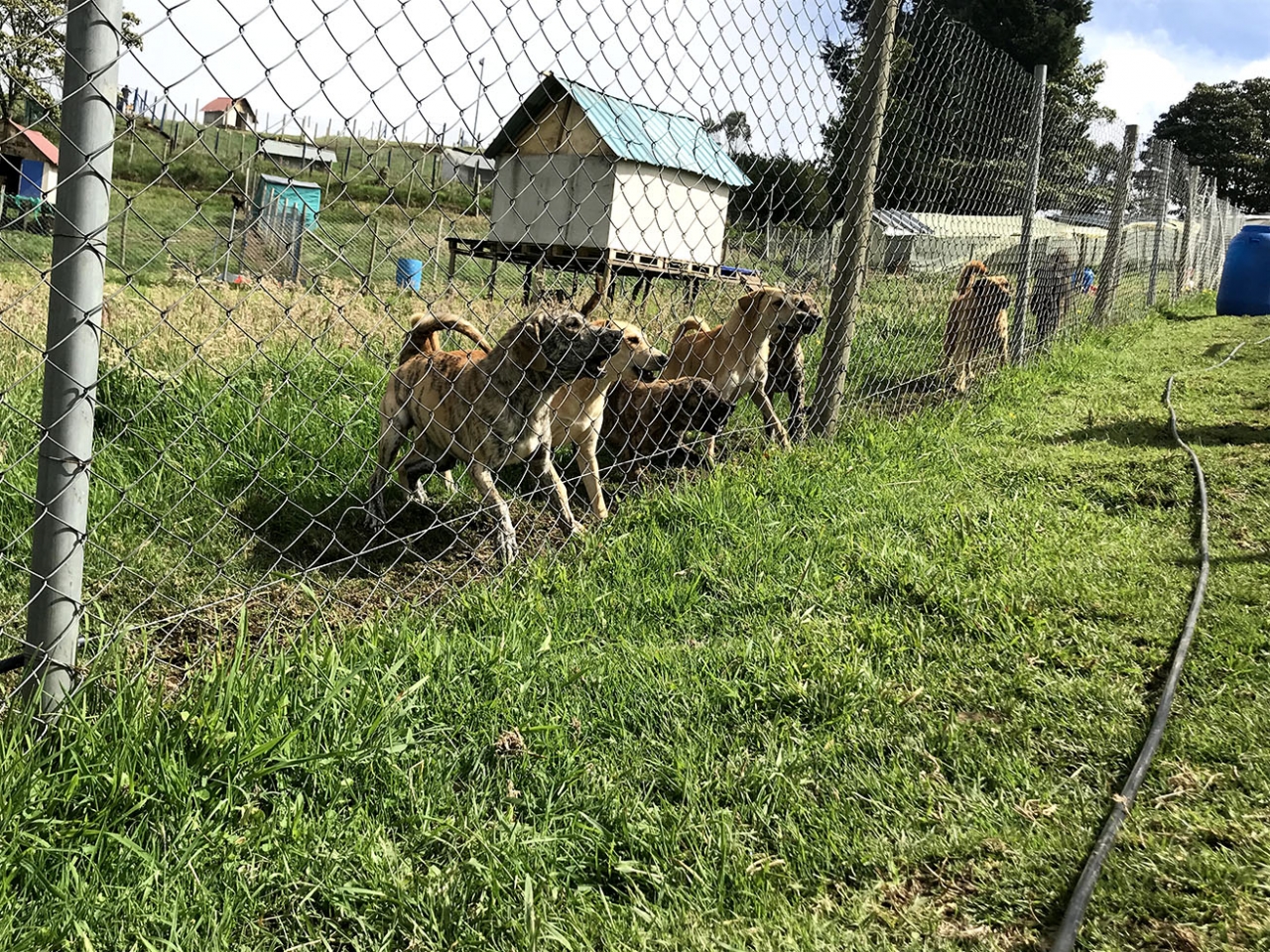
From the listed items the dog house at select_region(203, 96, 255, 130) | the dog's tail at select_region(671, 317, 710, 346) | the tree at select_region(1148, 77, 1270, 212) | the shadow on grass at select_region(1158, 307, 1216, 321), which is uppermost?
the tree at select_region(1148, 77, 1270, 212)

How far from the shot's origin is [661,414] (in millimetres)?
5785

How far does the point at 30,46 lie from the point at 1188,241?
19057 mm

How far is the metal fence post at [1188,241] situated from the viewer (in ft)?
52.9

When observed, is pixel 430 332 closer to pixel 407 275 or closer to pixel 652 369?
pixel 407 275

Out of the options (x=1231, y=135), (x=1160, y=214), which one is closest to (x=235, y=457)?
(x=1160, y=214)

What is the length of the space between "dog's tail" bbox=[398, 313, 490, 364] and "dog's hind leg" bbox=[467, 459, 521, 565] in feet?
1.97

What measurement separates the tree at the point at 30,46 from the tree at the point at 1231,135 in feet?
199

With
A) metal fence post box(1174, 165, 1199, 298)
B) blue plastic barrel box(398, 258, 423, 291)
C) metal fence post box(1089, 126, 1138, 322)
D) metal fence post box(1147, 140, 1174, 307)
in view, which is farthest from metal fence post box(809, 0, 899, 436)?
metal fence post box(1174, 165, 1199, 298)

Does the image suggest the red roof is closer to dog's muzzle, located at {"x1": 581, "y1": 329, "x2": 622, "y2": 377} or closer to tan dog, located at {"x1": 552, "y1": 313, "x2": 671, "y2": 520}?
dog's muzzle, located at {"x1": 581, "y1": 329, "x2": 622, "y2": 377}

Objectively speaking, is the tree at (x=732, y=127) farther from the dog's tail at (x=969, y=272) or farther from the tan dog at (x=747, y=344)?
the dog's tail at (x=969, y=272)

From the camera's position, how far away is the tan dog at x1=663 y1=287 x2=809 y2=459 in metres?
6.55

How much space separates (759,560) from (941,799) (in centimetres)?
147

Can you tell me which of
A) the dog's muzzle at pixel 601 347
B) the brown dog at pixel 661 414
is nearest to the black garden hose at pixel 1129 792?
the dog's muzzle at pixel 601 347

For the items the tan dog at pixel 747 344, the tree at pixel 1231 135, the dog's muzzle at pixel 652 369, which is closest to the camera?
the dog's muzzle at pixel 652 369
